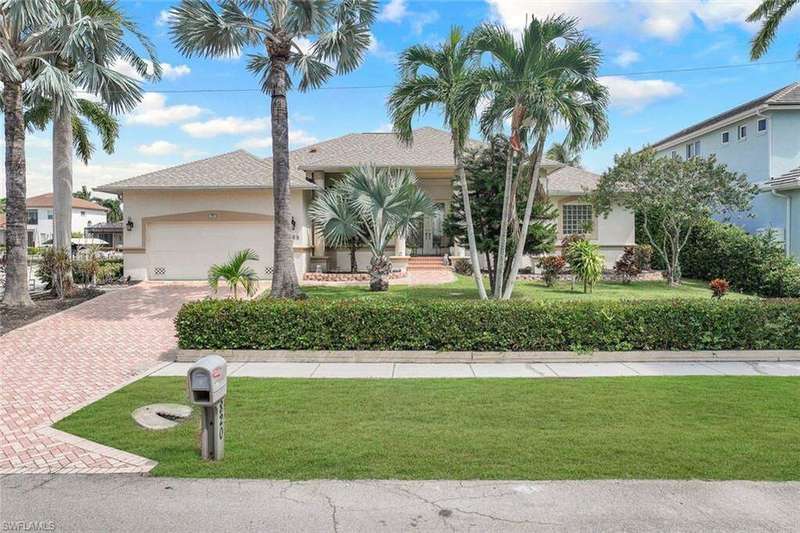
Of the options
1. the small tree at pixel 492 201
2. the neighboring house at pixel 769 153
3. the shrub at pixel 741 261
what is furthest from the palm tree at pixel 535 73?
the neighboring house at pixel 769 153

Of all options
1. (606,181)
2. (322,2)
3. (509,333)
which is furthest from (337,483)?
(606,181)

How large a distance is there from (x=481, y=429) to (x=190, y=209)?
57.1ft

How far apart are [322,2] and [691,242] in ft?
57.3

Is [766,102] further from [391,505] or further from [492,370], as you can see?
[391,505]

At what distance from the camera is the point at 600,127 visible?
12.4m

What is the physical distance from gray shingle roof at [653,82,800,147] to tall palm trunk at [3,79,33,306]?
1058 inches

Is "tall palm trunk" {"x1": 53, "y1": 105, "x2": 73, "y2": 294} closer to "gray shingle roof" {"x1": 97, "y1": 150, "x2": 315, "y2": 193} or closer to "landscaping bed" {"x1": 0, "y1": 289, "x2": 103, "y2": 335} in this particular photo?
"landscaping bed" {"x1": 0, "y1": 289, "x2": 103, "y2": 335}

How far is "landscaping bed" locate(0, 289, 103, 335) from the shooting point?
1291 cm

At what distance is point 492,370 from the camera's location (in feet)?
29.5

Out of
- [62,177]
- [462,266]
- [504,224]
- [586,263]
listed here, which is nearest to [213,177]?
[62,177]

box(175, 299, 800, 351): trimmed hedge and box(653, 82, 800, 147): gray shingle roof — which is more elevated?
box(653, 82, 800, 147): gray shingle roof

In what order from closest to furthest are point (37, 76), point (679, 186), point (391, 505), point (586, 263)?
point (391, 505)
point (37, 76)
point (586, 263)
point (679, 186)

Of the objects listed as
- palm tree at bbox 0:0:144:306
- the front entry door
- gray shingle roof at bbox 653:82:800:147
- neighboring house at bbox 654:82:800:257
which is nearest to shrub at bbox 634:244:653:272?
neighboring house at bbox 654:82:800:257

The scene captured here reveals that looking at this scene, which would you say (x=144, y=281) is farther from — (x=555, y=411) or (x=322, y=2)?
(x=555, y=411)
